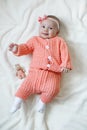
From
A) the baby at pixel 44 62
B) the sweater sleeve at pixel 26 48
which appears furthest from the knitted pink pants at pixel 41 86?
the sweater sleeve at pixel 26 48

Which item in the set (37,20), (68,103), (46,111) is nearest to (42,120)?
(46,111)

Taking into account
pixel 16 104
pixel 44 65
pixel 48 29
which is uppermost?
pixel 48 29

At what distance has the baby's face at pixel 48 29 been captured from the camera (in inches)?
55.6

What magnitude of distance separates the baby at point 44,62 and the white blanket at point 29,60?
5cm

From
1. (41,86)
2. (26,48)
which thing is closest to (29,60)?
(26,48)

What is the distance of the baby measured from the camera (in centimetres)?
132

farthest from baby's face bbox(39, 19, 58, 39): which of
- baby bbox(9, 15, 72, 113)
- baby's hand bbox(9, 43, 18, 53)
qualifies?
baby's hand bbox(9, 43, 18, 53)

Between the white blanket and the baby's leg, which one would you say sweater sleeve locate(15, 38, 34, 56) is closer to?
the white blanket

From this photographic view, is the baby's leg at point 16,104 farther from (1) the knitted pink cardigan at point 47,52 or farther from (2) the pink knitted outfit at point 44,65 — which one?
(1) the knitted pink cardigan at point 47,52

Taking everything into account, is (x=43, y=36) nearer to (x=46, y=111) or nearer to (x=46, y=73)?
(x=46, y=73)

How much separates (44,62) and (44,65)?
16 millimetres

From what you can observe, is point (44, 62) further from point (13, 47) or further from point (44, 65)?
point (13, 47)

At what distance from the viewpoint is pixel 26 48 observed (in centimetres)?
139

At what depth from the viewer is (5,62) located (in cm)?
141
